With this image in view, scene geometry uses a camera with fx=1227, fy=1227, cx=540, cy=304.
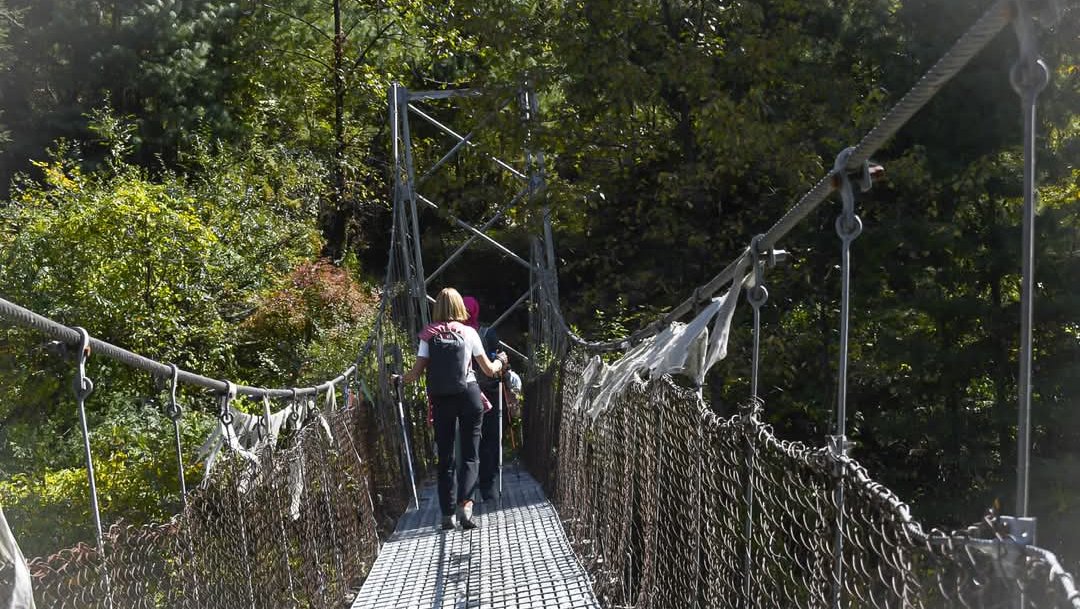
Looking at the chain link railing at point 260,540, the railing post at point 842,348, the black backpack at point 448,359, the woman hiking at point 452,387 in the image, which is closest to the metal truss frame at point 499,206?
the woman hiking at point 452,387

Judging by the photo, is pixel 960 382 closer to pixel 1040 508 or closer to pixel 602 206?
pixel 1040 508

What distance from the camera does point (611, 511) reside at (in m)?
3.54

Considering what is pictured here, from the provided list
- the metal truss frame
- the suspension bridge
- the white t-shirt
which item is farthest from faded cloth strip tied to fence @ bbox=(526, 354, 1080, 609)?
the metal truss frame

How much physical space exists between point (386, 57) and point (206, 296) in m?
4.79

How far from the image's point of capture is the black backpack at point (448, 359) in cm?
427

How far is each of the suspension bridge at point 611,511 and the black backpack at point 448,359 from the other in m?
0.36

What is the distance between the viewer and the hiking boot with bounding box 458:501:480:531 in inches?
179

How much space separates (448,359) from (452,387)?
103mm

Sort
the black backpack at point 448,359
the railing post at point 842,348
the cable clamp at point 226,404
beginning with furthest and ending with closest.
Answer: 1. the black backpack at point 448,359
2. the cable clamp at point 226,404
3. the railing post at point 842,348

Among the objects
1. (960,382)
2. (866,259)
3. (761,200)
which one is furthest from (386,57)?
(960,382)

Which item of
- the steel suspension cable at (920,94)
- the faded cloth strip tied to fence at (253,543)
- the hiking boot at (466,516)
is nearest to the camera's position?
the steel suspension cable at (920,94)

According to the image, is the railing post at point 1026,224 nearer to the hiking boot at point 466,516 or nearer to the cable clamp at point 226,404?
the cable clamp at point 226,404

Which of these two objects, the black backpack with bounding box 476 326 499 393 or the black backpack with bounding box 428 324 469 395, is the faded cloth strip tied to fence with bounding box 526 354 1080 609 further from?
the black backpack with bounding box 428 324 469 395

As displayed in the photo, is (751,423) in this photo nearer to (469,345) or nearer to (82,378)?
(82,378)
